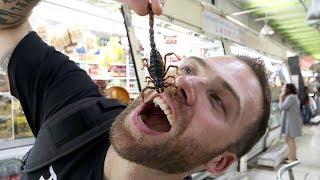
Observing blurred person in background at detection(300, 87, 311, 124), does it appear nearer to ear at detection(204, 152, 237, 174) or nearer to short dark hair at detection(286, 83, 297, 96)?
short dark hair at detection(286, 83, 297, 96)

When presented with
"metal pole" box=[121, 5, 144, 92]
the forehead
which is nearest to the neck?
the forehead

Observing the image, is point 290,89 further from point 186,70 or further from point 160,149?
point 160,149

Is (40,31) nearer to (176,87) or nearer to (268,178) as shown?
(176,87)

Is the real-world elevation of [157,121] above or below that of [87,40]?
below

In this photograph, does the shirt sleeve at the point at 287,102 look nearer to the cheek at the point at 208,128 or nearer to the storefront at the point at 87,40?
the storefront at the point at 87,40

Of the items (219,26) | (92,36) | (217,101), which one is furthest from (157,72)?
(219,26)

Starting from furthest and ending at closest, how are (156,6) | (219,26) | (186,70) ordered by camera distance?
1. (219,26)
2. (186,70)
3. (156,6)

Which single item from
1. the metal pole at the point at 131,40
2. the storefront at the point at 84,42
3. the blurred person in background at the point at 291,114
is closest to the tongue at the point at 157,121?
the storefront at the point at 84,42
